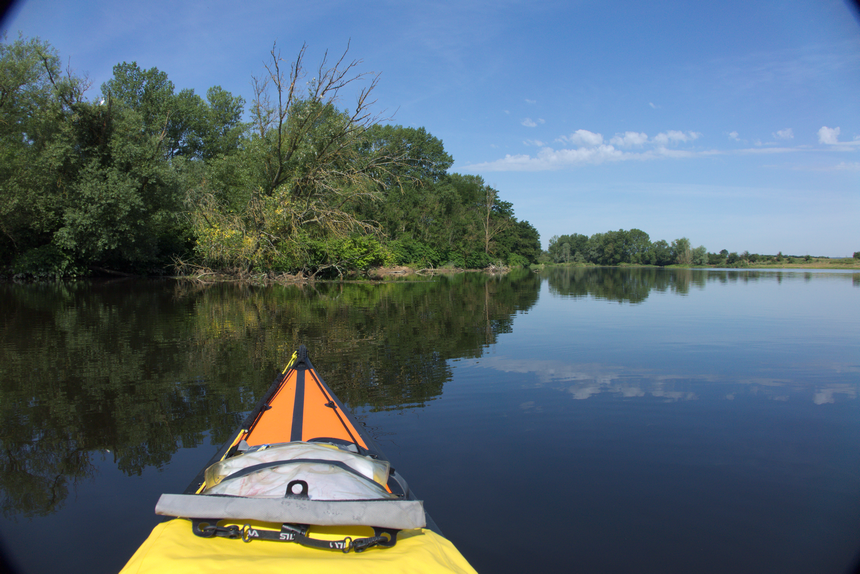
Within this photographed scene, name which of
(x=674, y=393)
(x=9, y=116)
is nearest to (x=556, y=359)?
(x=674, y=393)

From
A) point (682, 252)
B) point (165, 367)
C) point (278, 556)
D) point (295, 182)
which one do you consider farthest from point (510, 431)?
point (682, 252)

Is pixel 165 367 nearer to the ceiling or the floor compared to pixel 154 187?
nearer to the floor

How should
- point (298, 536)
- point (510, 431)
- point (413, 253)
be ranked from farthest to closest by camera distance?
point (413, 253), point (510, 431), point (298, 536)

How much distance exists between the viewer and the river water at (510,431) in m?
2.97

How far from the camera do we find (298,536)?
6.61ft

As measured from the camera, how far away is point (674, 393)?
6.10 m

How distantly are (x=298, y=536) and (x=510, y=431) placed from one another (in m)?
3.07

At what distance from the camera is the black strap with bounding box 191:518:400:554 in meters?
1.98

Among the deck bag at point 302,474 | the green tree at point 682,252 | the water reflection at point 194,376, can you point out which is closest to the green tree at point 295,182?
the water reflection at point 194,376

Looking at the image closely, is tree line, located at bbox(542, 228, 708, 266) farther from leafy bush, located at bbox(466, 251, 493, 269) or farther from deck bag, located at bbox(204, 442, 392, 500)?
deck bag, located at bbox(204, 442, 392, 500)

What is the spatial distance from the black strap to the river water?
0.99 meters

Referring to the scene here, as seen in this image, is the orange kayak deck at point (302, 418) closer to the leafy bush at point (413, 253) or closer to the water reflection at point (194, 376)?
the water reflection at point (194, 376)

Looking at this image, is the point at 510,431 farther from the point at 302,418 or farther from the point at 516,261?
the point at 516,261

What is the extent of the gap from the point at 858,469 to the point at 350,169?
20339 millimetres
